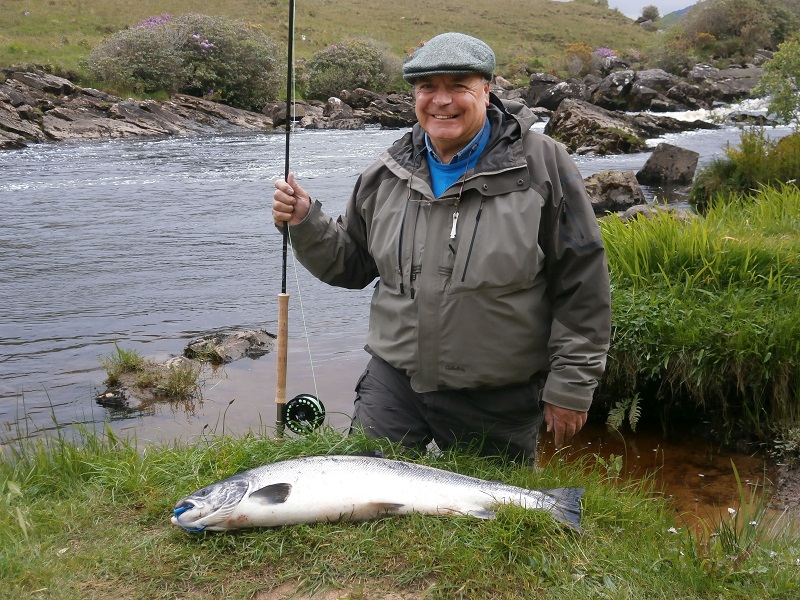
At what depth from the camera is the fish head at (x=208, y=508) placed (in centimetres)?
323

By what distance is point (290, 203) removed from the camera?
394 cm

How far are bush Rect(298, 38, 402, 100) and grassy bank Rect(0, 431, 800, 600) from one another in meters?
36.8

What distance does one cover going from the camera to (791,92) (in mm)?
14023

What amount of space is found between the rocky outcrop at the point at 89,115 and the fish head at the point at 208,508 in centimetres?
2136

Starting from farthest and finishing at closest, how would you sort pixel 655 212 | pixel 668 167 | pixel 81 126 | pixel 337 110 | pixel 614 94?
pixel 614 94, pixel 337 110, pixel 81 126, pixel 668 167, pixel 655 212

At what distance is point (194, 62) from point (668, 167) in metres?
24.3

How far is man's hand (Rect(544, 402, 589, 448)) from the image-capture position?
3697mm

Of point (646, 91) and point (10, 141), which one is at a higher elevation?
point (646, 91)

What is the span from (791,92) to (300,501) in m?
13.4

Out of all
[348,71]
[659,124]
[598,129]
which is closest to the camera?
[598,129]

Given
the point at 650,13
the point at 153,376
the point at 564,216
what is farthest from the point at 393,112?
the point at 650,13

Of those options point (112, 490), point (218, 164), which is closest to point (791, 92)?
point (218, 164)

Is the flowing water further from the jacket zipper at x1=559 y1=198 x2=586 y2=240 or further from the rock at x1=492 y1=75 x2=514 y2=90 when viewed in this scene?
the rock at x1=492 y1=75 x2=514 y2=90

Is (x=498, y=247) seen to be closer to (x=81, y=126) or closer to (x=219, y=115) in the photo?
(x=81, y=126)
